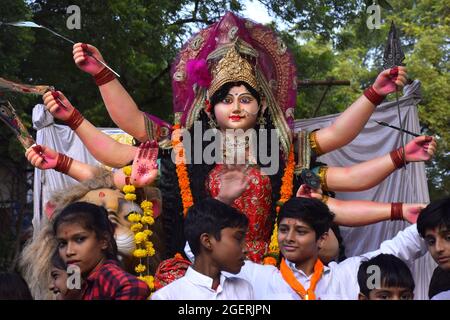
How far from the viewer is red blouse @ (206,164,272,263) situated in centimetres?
526

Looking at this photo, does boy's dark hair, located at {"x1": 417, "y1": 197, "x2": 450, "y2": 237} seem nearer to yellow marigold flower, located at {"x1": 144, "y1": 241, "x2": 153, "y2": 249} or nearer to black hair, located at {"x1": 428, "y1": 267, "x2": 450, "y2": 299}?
black hair, located at {"x1": 428, "y1": 267, "x2": 450, "y2": 299}

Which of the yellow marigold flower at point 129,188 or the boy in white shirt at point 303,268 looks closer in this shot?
the boy in white shirt at point 303,268

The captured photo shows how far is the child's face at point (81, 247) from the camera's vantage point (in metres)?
3.68

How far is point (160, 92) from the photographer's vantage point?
30.9ft

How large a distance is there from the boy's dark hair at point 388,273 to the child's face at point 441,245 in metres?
0.32

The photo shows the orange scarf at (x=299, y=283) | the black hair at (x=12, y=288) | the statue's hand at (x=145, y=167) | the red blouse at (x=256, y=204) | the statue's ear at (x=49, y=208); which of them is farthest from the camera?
the red blouse at (x=256, y=204)

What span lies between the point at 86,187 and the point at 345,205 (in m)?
→ 1.60

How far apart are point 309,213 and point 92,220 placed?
41.8 inches

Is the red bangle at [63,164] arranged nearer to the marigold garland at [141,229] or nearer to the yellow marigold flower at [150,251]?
the marigold garland at [141,229]

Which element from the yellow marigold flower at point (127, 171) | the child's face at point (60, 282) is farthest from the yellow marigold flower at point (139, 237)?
the child's face at point (60, 282)

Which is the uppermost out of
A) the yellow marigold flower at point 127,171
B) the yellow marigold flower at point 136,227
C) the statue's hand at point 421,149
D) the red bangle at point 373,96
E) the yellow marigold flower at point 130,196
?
the red bangle at point 373,96

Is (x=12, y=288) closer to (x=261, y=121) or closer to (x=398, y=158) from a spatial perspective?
(x=261, y=121)

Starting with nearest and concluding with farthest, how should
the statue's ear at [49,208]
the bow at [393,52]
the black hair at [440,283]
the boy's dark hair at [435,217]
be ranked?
the boy's dark hair at [435,217] → the black hair at [440,283] → the bow at [393,52] → the statue's ear at [49,208]

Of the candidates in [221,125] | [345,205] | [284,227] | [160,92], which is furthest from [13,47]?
[284,227]
